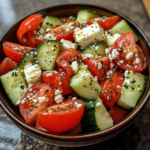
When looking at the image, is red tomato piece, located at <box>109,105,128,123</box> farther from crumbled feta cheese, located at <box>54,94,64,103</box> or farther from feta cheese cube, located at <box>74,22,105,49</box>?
feta cheese cube, located at <box>74,22,105,49</box>

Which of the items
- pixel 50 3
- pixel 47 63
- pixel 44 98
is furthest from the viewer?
pixel 50 3

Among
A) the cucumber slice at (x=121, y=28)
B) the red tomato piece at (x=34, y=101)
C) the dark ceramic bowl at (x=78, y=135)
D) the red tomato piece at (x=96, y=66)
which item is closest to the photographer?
the dark ceramic bowl at (x=78, y=135)

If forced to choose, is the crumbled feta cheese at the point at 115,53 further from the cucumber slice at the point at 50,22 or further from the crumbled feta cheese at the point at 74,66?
the cucumber slice at the point at 50,22

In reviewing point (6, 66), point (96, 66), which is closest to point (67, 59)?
point (96, 66)

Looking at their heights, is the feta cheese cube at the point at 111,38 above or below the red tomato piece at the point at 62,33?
below

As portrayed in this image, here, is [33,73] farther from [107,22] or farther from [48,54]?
[107,22]

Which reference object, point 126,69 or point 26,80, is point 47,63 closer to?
point 26,80

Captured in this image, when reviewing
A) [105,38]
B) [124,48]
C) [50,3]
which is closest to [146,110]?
[124,48]

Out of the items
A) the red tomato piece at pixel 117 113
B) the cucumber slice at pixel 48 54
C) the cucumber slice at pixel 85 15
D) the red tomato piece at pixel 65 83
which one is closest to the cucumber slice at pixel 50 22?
the cucumber slice at pixel 85 15
